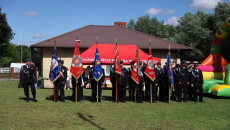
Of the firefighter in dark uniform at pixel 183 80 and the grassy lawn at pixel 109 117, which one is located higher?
the firefighter in dark uniform at pixel 183 80

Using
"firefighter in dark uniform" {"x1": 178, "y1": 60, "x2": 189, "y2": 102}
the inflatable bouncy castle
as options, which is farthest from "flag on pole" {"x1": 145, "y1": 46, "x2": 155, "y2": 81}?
the inflatable bouncy castle

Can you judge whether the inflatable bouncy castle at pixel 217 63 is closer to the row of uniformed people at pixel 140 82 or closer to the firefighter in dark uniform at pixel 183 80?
the row of uniformed people at pixel 140 82

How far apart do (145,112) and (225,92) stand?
5760 millimetres

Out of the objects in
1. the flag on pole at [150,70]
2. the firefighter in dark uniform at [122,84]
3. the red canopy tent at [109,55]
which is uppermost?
the red canopy tent at [109,55]

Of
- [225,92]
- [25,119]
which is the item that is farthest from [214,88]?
[25,119]

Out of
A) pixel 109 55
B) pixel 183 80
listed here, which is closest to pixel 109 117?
pixel 183 80

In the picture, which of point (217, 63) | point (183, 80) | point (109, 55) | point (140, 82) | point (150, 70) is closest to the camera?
point (150, 70)

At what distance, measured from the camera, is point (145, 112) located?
30.1 ft

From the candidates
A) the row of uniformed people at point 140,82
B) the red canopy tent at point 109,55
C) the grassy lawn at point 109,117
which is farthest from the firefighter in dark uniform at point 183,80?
the red canopy tent at point 109,55

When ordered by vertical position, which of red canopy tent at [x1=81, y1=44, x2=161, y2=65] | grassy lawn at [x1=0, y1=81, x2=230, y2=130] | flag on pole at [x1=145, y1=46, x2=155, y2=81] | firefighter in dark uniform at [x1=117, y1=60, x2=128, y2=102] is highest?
red canopy tent at [x1=81, y1=44, x2=161, y2=65]

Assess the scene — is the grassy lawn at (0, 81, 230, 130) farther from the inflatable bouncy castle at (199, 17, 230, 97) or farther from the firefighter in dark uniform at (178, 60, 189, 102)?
the inflatable bouncy castle at (199, 17, 230, 97)

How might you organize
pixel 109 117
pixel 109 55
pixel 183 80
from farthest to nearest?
pixel 109 55 → pixel 183 80 → pixel 109 117

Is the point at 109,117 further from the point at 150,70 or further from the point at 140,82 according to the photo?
the point at 150,70

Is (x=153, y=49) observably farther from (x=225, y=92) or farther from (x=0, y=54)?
(x=0, y=54)
